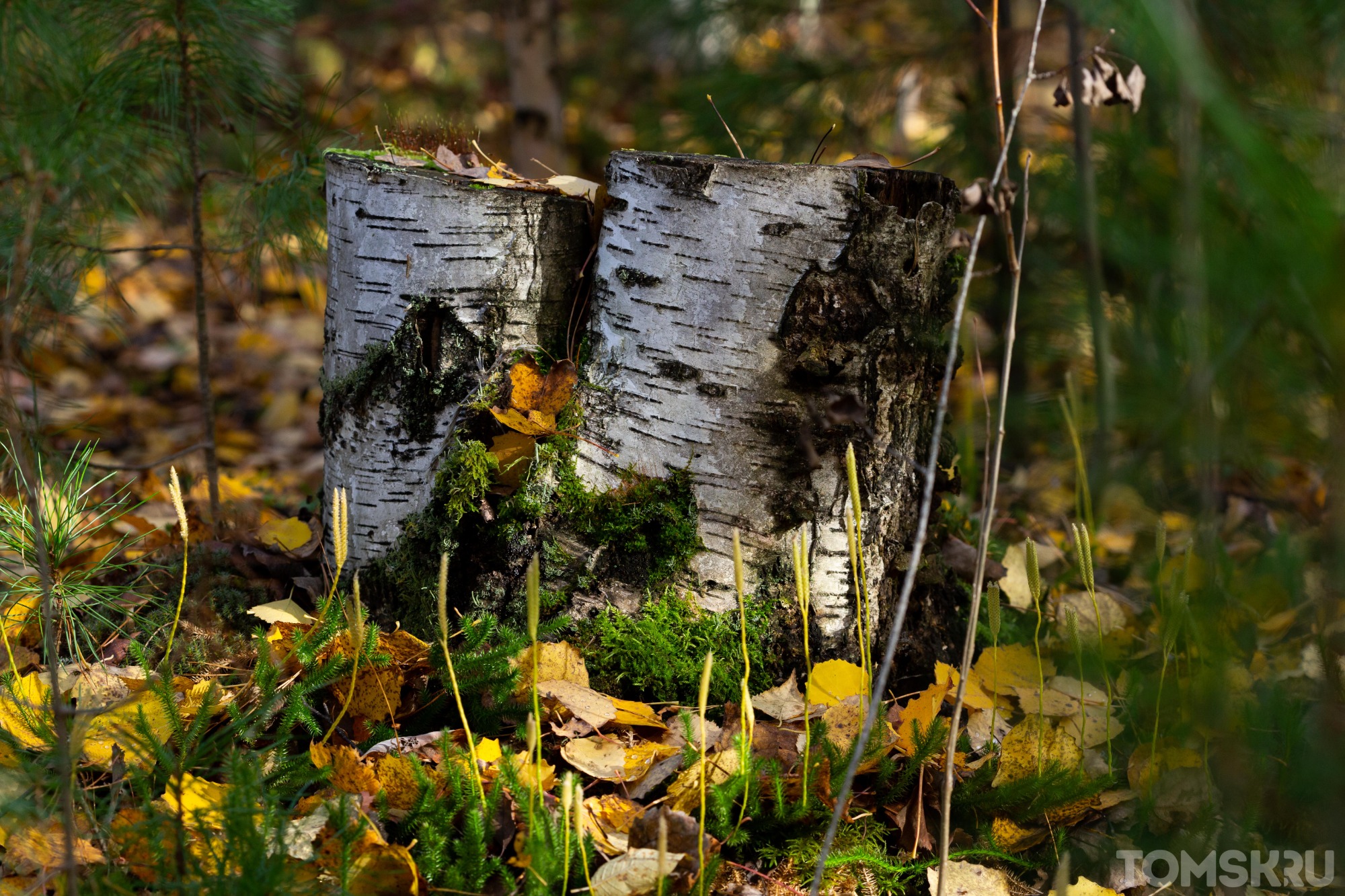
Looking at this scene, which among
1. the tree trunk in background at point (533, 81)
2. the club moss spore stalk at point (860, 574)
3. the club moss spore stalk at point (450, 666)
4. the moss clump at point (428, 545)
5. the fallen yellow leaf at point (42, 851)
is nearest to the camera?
the club moss spore stalk at point (450, 666)

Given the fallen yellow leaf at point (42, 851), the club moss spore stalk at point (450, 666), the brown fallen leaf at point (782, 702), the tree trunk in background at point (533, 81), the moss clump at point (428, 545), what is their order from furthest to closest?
1. the tree trunk in background at point (533, 81)
2. the moss clump at point (428, 545)
3. the brown fallen leaf at point (782, 702)
4. the fallen yellow leaf at point (42, 851)
5. the club moss spore stalk at point (450, 666)

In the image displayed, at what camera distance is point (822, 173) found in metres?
1.55

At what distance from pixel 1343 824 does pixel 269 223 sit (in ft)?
8.36

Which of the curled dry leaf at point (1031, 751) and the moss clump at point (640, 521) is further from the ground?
the moss clump at point (640, 521)

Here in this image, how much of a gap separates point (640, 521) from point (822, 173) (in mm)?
674

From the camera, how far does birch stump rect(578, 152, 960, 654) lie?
1.57 metres

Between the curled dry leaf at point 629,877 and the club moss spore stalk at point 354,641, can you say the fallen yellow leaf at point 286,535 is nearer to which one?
the club moss spore stalk at point 354,641

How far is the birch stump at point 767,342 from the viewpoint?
1.57m

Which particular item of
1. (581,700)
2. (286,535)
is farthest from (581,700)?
(286,535)

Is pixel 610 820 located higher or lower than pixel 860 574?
lower

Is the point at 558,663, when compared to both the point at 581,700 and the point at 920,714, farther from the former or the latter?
the point at 920,714

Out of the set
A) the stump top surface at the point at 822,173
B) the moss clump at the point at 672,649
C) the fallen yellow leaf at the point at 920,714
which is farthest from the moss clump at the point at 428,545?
the fallen yellow leaf at the point at 920,714

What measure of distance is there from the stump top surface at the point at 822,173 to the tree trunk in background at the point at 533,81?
312cm

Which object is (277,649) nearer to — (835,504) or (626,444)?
(626,444)
